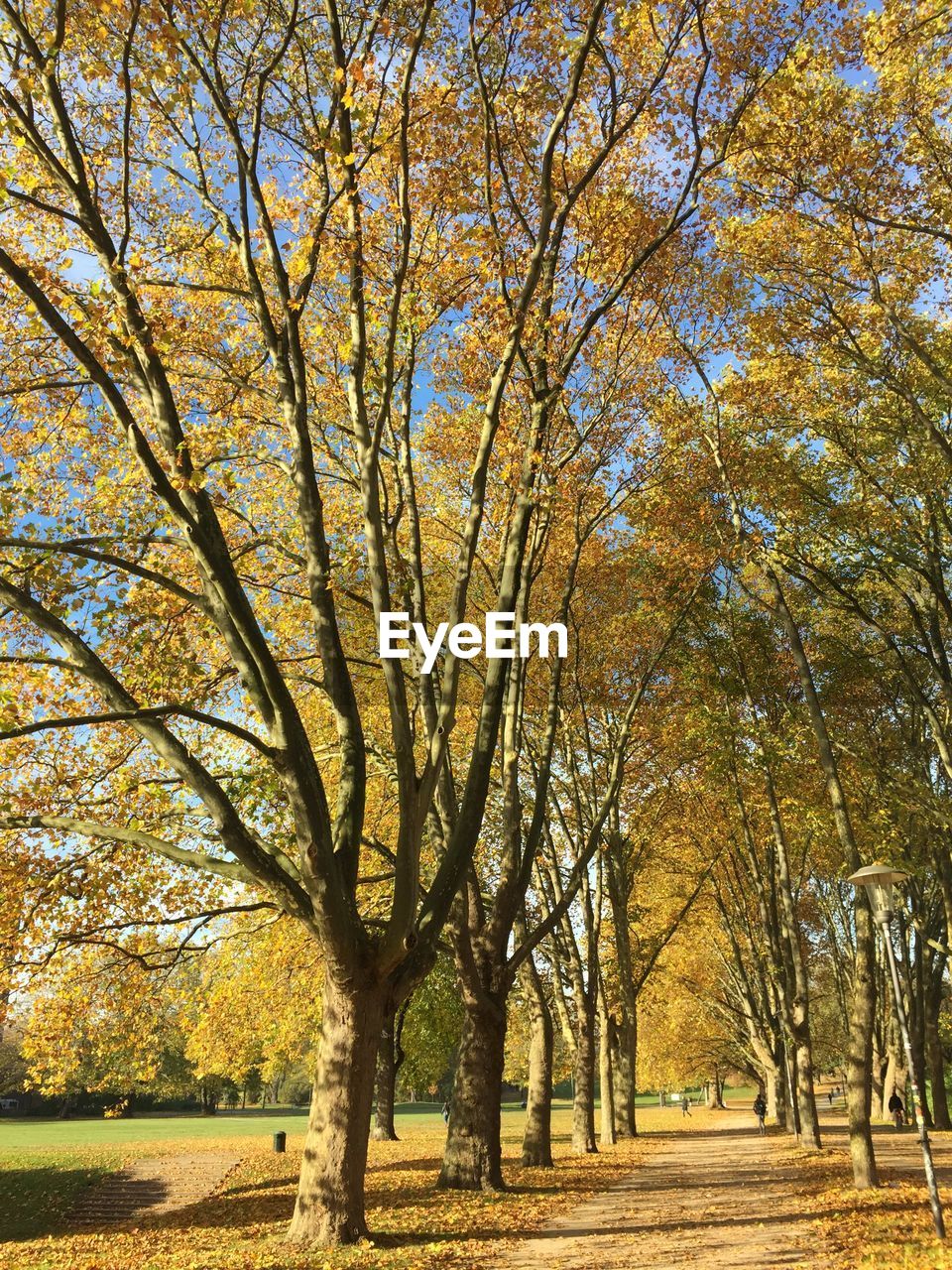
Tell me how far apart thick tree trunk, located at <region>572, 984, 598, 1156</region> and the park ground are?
0.57m

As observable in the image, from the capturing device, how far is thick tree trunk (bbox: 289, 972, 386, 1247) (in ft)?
26.9

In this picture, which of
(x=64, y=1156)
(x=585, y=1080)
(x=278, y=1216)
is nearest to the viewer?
(x=278, y=1216)

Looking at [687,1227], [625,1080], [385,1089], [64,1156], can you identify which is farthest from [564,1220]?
[64,1156]

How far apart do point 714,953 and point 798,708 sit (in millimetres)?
27116

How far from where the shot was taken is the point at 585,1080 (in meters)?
21.4

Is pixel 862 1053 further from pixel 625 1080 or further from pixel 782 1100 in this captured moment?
pixel 782 1100

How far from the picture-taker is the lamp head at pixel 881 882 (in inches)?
396

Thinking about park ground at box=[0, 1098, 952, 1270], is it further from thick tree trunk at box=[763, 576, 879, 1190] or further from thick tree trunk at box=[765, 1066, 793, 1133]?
thick tree trunk at box=[765, 1066, 793, 1133]

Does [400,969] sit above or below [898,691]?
below

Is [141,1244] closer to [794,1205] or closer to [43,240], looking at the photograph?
[794,1205]

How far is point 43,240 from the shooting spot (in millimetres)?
10156

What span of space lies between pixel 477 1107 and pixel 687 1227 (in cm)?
358

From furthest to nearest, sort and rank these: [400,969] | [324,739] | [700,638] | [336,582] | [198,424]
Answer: [700,638]
[324,739]
[336,582]
[198,424]
[400,969]

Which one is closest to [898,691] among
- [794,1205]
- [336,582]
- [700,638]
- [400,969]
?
[700,638]
